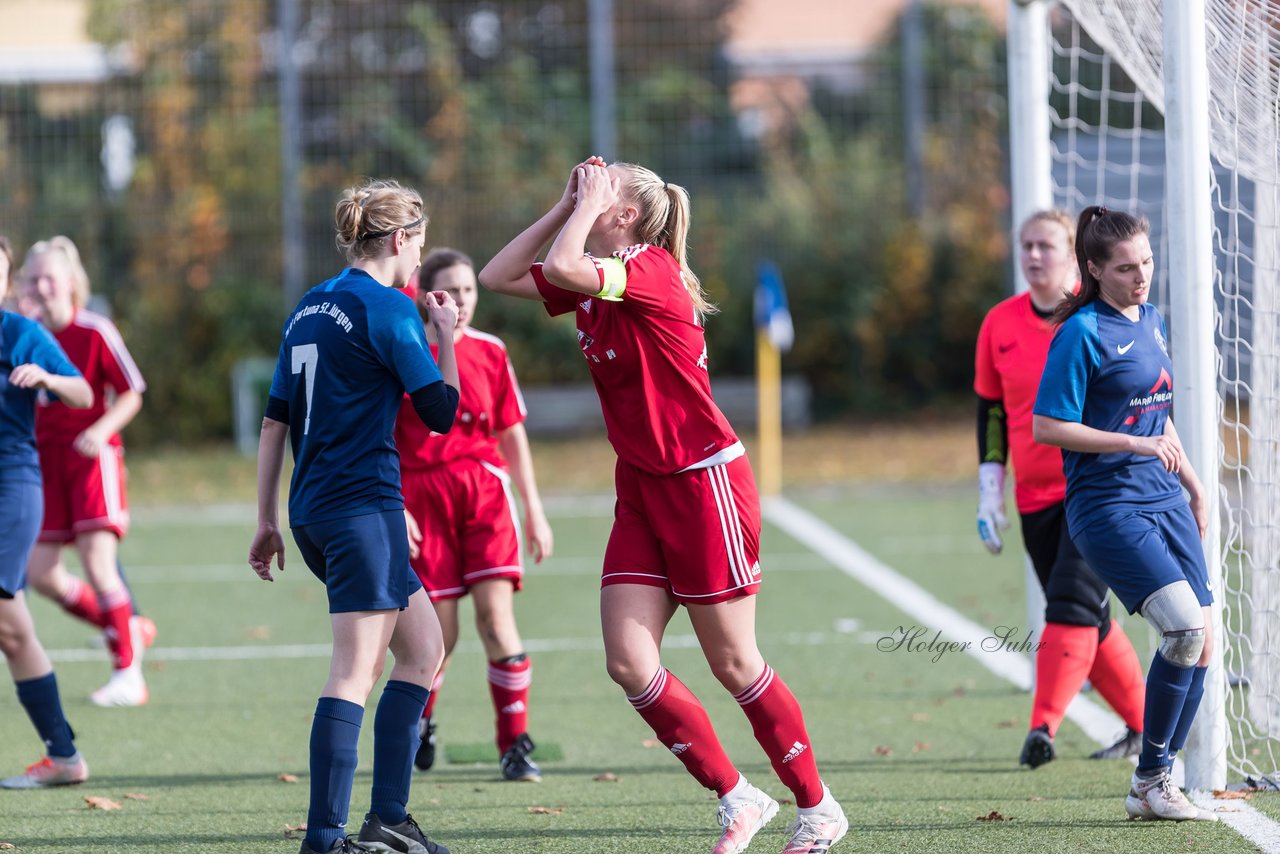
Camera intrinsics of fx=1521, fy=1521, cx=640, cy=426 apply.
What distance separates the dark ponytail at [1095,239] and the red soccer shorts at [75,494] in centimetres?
461

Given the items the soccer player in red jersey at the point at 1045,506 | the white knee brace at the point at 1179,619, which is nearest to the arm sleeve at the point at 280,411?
the white knee brace at the point at 1179,619

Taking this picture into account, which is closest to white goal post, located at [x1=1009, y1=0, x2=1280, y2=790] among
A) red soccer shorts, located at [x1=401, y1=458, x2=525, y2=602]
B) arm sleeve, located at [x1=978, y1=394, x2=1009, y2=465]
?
arm sleeve, located at [x1=978, y1=394, x2=1009, y2=465]

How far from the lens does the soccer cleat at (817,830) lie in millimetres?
4230

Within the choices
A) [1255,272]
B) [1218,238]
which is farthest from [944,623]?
[1218,238]

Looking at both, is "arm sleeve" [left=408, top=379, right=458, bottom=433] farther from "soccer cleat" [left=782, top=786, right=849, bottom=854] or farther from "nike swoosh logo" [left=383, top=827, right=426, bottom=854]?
"soccer cleat" [left=782, top=786, right=849, bottom=854]

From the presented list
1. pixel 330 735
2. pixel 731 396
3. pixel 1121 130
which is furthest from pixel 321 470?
pixel 731 396

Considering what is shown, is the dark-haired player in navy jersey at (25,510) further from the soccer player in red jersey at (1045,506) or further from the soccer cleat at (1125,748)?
the soccer cleat at (1125,748)

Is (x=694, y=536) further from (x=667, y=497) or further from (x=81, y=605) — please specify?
(x=81, y=605)

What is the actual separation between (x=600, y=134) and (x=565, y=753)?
15449 mm

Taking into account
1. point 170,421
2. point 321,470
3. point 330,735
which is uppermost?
point 321,470

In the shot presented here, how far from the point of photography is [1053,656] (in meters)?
5.52

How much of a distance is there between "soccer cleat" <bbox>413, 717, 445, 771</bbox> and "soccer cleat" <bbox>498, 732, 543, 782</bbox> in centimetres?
29

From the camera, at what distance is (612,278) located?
158 inches

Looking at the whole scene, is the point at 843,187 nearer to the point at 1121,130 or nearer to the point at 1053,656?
Answer: the point at 1121,130
